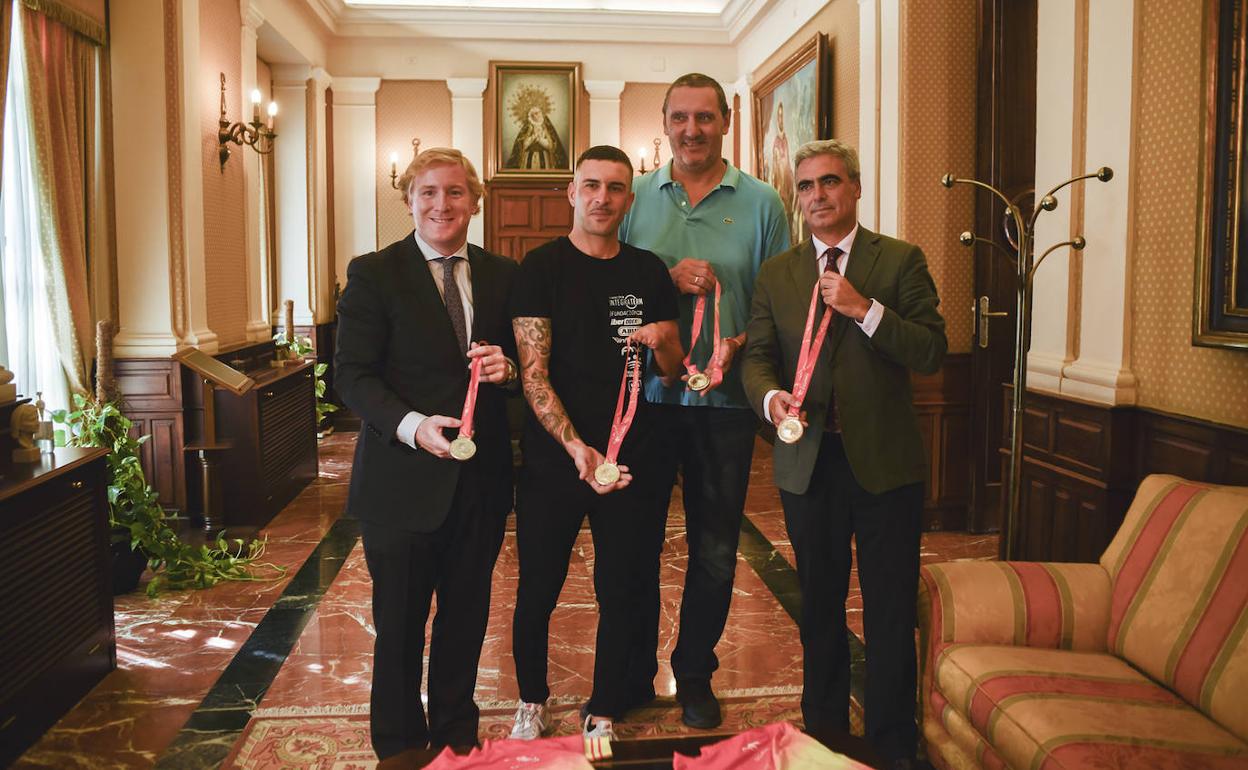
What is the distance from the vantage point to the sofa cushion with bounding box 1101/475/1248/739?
2.27m

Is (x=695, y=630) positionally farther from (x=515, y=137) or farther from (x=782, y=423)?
(x=515, y=137)

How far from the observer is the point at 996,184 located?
539cm

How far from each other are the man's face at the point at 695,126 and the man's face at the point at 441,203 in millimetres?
678

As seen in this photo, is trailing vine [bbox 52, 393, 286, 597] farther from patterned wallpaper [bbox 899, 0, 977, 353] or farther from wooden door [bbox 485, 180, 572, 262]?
wooden door [bbox 485, 180, 572, 262]

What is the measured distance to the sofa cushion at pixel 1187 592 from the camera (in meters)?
2.27

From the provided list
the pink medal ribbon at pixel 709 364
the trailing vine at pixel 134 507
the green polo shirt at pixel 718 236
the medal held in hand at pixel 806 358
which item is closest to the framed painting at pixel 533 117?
the trailing vine at pixel 134 507

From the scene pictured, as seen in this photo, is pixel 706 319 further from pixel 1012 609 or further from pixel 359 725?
pixel 359 725

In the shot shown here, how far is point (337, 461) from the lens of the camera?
820 cm

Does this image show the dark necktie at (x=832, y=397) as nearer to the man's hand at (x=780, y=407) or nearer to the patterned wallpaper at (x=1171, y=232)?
the man's hand at (x=780, y=407)

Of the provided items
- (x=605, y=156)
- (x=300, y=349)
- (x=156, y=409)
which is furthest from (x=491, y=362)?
(x=300, y=349)

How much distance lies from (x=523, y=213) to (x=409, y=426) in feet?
26.9

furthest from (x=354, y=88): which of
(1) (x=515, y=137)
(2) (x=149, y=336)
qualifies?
(2) (x=149, y=336)

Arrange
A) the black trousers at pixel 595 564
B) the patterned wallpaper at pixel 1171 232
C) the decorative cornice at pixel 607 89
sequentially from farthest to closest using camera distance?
1. the decorative cornice at pixel 607 89
2. the patterned wallpaper at pixel 1171 232
3. the black trousers at pixel 595 564

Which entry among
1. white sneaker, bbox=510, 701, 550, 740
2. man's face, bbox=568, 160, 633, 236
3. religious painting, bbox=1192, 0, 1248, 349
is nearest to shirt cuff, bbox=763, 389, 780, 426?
man's face, bbox=568, 160, 633, 236
